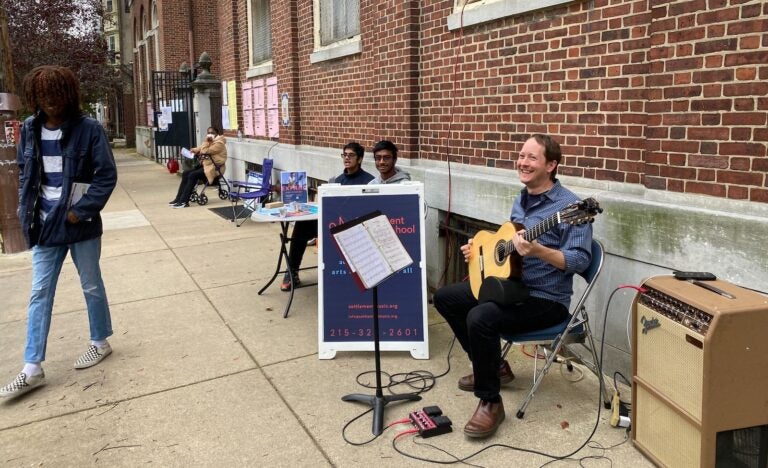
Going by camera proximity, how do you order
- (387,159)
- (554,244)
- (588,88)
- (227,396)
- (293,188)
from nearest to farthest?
(554,244), (227,396), (588,88), (387,159), (293,188)

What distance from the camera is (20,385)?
3965mm

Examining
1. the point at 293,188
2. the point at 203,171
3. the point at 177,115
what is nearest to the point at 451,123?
the point at 293,188

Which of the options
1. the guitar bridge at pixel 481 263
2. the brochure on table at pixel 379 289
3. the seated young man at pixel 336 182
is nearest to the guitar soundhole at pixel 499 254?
the guitar bridge at pixel 481 263

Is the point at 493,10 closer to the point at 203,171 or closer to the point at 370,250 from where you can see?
the point at 370,250

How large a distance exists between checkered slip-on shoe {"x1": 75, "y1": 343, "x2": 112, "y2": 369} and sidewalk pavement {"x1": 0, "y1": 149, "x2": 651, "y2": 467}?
0.06m

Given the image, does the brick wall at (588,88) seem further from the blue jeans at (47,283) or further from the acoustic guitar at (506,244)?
the blue jeans at (47,283)

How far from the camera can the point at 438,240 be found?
5.90 m

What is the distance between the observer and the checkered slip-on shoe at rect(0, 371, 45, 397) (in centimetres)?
393

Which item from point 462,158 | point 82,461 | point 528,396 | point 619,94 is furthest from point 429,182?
point 82,461

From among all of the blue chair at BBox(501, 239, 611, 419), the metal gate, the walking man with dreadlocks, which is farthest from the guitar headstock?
the metal gate

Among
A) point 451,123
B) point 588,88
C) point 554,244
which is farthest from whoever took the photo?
point 451,123

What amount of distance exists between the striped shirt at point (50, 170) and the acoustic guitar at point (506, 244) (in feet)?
8.77

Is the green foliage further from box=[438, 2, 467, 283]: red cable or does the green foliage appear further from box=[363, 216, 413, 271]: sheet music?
box=[363, 216, 413, 271]: sheet music

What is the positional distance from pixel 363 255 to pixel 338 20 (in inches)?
227
